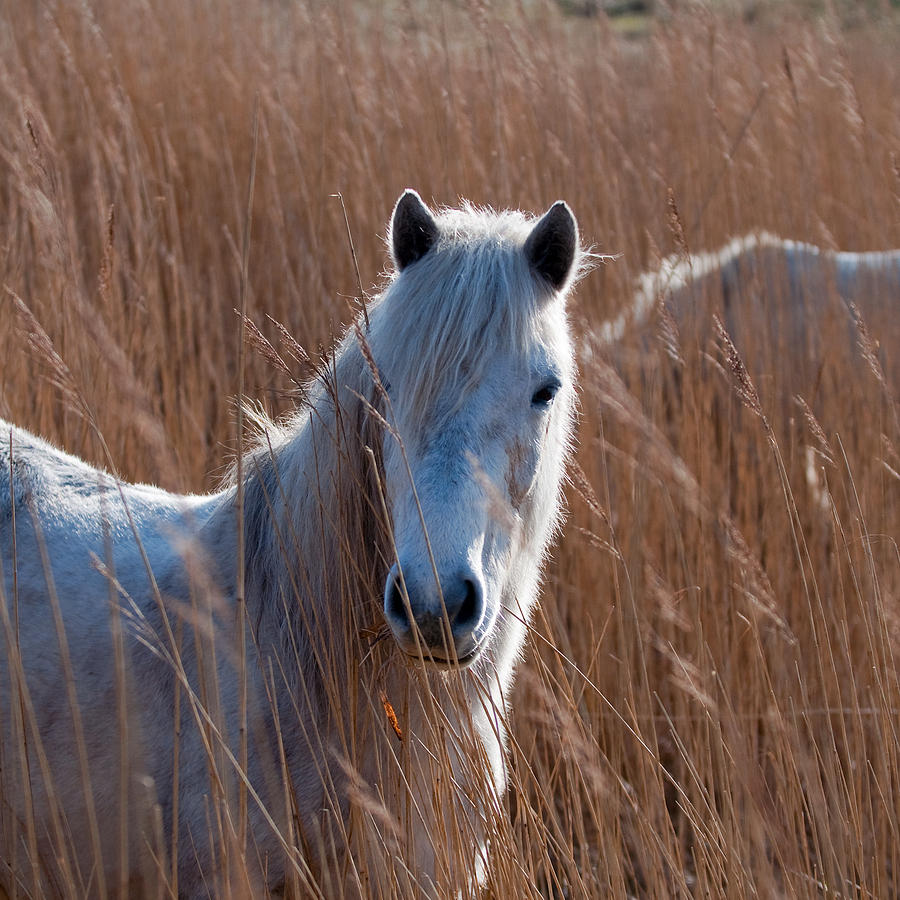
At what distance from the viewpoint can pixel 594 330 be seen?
2.66m

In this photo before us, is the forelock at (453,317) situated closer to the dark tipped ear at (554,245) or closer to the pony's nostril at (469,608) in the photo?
the dark tipped ear at (554,245)

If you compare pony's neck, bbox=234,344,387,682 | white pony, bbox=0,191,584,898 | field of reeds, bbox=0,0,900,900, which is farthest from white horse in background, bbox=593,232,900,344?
pony's neck, bbox=234,344,387,682

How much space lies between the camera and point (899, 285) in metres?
3.04

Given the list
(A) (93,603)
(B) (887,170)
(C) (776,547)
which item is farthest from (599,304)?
(A) (93,603)

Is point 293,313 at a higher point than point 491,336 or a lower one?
lower

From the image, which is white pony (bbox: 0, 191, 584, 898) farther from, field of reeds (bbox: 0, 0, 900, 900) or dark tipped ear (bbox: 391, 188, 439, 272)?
field of reeds (bbox: 0, 0, 900, 900)

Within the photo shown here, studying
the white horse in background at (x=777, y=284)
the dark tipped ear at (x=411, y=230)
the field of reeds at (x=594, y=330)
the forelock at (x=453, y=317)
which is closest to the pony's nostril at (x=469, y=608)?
the field of reeds at (x=594, y=330)

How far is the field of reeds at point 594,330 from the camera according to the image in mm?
1332

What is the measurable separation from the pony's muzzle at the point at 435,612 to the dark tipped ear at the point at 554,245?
0.60 metres

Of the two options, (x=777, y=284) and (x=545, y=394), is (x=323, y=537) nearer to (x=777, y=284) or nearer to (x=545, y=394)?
(x=545, y=394)

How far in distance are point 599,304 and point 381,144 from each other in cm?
87

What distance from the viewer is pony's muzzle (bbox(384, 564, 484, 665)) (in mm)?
1036

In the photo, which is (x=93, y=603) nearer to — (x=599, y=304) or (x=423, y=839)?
(x=423, y=839)

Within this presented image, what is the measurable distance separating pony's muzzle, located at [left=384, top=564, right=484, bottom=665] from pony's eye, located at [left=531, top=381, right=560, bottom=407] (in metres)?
0.37
